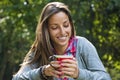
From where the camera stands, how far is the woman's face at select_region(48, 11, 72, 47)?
2.55 metres

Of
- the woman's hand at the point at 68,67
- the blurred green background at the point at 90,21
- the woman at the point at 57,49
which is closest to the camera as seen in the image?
the woman's hand at the point at 68,67

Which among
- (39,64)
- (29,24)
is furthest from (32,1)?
(39,64)

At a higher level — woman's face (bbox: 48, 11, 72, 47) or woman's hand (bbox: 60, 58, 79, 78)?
woman's face (bbox: 48, 11, 72, 47)

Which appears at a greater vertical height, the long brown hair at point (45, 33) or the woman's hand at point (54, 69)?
the long brown hair at point (45, 33)

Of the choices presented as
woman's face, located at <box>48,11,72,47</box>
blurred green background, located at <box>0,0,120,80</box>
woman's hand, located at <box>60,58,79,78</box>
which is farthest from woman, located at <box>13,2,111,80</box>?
blurred green background, located at <box>0,0,120,80</box>

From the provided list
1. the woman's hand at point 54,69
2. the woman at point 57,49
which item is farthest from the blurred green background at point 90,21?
the woman's hand at point 54,69

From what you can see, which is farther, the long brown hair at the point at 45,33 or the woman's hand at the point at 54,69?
the long brown hair at the point at 45,33

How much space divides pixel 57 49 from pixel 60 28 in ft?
0.63

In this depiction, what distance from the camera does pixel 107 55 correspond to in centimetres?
771

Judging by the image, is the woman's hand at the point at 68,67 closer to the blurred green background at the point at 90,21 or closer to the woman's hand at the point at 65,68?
the woman's hand at the point at 65,68

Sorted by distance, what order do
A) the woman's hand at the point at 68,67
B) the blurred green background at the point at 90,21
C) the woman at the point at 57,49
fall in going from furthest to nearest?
the blurred green background at the point at 90,21, the woman at the point at 57,49, the woman's hand at the point at 68,67

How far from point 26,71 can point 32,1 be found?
4.21 meters

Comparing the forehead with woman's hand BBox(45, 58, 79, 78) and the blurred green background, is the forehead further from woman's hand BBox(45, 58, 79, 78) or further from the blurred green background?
the blurred green background

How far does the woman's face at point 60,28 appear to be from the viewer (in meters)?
2.55
